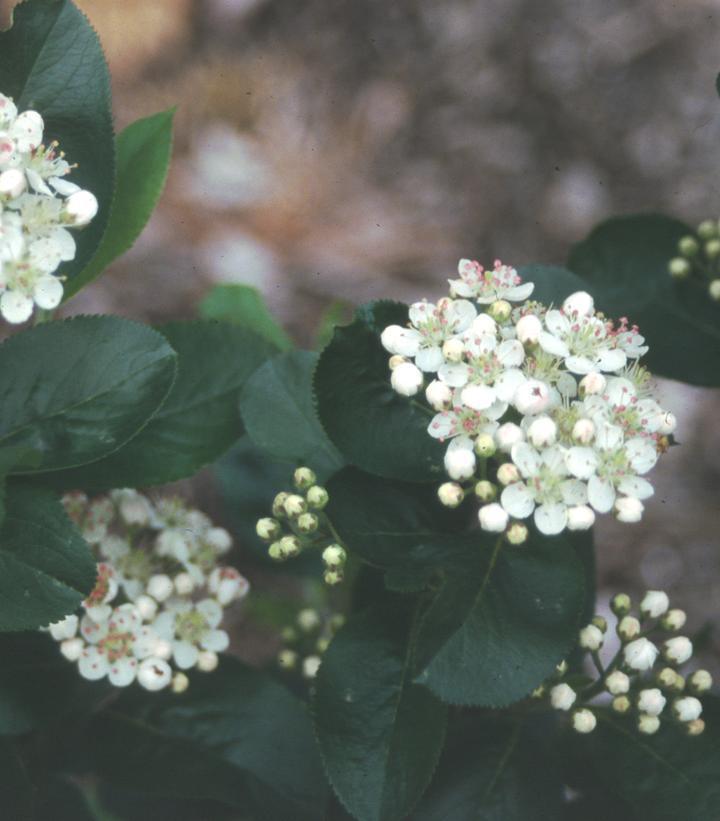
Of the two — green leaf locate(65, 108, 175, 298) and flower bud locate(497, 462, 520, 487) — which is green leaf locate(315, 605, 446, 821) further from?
green leaf locate(65, 108, 175, 298)

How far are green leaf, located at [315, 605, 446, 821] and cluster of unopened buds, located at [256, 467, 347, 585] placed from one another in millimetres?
101

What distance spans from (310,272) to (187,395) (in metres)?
1.71

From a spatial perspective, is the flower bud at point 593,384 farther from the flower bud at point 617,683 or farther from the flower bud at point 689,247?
the flower bud at point 689,247

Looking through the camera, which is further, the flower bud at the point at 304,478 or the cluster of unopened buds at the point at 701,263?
the cluster of unopened buds at the point at 701,263

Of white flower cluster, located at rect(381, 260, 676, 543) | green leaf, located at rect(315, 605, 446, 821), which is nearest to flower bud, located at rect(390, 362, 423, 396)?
white flower cluster, located at rect(381, 260, 676, 543)

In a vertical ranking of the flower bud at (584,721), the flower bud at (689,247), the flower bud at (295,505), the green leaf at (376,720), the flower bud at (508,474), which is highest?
the flower bud at (508,474)

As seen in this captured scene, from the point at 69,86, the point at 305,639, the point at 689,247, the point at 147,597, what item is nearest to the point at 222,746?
the point at 147,597

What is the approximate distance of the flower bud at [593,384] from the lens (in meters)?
1.30

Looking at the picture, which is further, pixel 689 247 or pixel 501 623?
pixel 689 247

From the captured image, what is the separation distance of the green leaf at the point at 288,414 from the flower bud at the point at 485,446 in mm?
339

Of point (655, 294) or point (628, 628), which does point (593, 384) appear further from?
point (655, 294)

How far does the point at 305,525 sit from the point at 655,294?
31.0 inches

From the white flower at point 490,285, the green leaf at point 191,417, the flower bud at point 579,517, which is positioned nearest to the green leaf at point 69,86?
the green leaf at point 191,417

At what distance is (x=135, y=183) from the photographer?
1.69m
